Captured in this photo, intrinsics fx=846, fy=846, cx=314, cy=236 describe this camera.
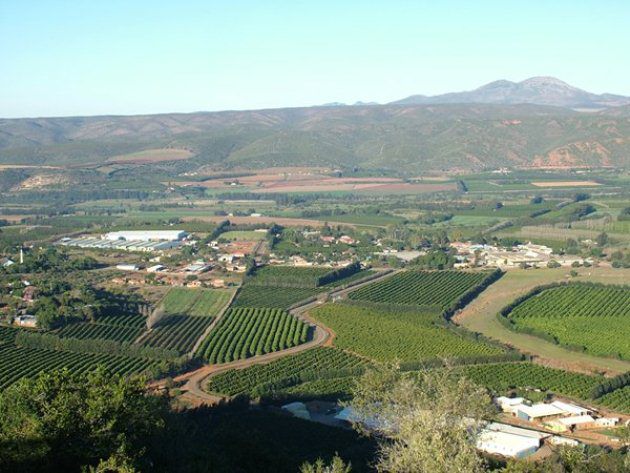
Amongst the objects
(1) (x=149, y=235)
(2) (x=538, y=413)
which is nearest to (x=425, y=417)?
(2) (x=538, y=413)

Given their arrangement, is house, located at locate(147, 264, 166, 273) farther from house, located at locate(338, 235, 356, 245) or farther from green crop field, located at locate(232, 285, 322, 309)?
house, located at locate(338, 235, 356, 245)

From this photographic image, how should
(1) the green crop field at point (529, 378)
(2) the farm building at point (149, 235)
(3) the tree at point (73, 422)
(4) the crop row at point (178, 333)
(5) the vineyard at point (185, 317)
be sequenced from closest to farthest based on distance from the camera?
1. (3) the tree at point (73, 422)
2. (1) the green crop field at point (529, 378)
3. (4) the crop row at point (178, 333)
4. (5) the vineyard at point (185, 317)
5. (2) the farm building at point (149, 235)

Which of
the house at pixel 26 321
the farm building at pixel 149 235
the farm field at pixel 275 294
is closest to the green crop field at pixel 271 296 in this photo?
the farm field at pixel 275 294

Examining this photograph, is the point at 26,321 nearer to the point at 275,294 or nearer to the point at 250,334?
the point at 250,334

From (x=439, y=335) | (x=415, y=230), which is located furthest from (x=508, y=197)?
(x=439, y=335)

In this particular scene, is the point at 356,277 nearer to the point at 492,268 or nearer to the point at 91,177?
the point at 492,268

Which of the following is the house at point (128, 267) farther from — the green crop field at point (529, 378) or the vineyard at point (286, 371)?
the green crop field at point (529, 378)
